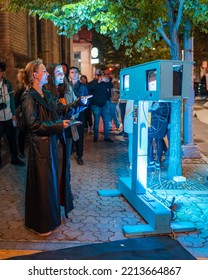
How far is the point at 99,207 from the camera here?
18.4ft

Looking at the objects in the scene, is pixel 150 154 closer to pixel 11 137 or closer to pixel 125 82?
pixel 125 82

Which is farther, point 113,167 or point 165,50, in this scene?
point 165,50

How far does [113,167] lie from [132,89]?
284cm

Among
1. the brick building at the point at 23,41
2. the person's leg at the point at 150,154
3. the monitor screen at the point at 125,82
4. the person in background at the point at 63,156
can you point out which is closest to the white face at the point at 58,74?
the person in background at the point at 63,156

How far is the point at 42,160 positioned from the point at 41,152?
0.09 metres

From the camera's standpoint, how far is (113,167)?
8000mm

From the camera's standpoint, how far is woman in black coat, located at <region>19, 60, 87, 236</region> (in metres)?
4.38

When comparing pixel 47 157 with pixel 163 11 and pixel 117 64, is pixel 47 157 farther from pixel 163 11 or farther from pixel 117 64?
pixel 117 64

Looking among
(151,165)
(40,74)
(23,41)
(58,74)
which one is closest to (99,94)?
(151,165)

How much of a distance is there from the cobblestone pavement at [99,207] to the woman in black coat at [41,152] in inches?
9.6

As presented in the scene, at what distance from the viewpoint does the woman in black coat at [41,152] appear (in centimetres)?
438

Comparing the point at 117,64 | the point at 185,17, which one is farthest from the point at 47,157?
the point at 117,64

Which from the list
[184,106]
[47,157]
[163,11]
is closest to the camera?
[47,157]

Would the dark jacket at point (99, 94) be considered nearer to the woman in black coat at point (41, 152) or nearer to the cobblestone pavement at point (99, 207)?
the cobblestone pavement at point (99, 207)
